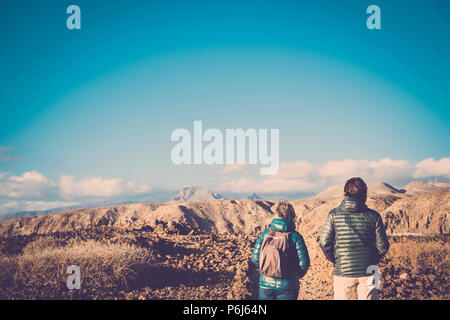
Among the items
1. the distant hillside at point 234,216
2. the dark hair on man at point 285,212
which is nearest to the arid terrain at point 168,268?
the dark hair on man at point 285,212

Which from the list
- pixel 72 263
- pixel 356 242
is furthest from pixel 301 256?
pixel 72 263

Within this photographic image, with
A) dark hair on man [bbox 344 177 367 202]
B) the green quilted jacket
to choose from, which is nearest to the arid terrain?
the green quilted jacket

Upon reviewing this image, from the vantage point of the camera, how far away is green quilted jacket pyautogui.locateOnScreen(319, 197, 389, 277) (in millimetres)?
4387

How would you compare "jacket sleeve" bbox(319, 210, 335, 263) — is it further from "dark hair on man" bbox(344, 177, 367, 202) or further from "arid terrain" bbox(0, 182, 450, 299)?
"arid terrain" bbox(0, 182, 450, 299)

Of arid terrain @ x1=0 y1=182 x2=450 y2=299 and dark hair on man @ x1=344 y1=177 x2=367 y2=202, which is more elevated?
dark hair on man @ x1=344 y1=177 x2=367 y2=202

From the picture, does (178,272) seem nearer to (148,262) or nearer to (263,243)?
(148,262)

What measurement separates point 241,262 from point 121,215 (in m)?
46.2

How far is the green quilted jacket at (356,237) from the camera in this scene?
14.4 ft

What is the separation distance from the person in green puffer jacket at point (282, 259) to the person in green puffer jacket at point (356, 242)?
53cm

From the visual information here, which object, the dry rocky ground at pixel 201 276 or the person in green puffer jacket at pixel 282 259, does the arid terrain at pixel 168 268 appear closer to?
the dry rocky ground at pixel 201 276

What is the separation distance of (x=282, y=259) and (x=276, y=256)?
0.10 meters

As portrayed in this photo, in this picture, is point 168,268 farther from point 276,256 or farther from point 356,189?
point 356,189

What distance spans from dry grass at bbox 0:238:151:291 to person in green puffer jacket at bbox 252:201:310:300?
4034 mm
